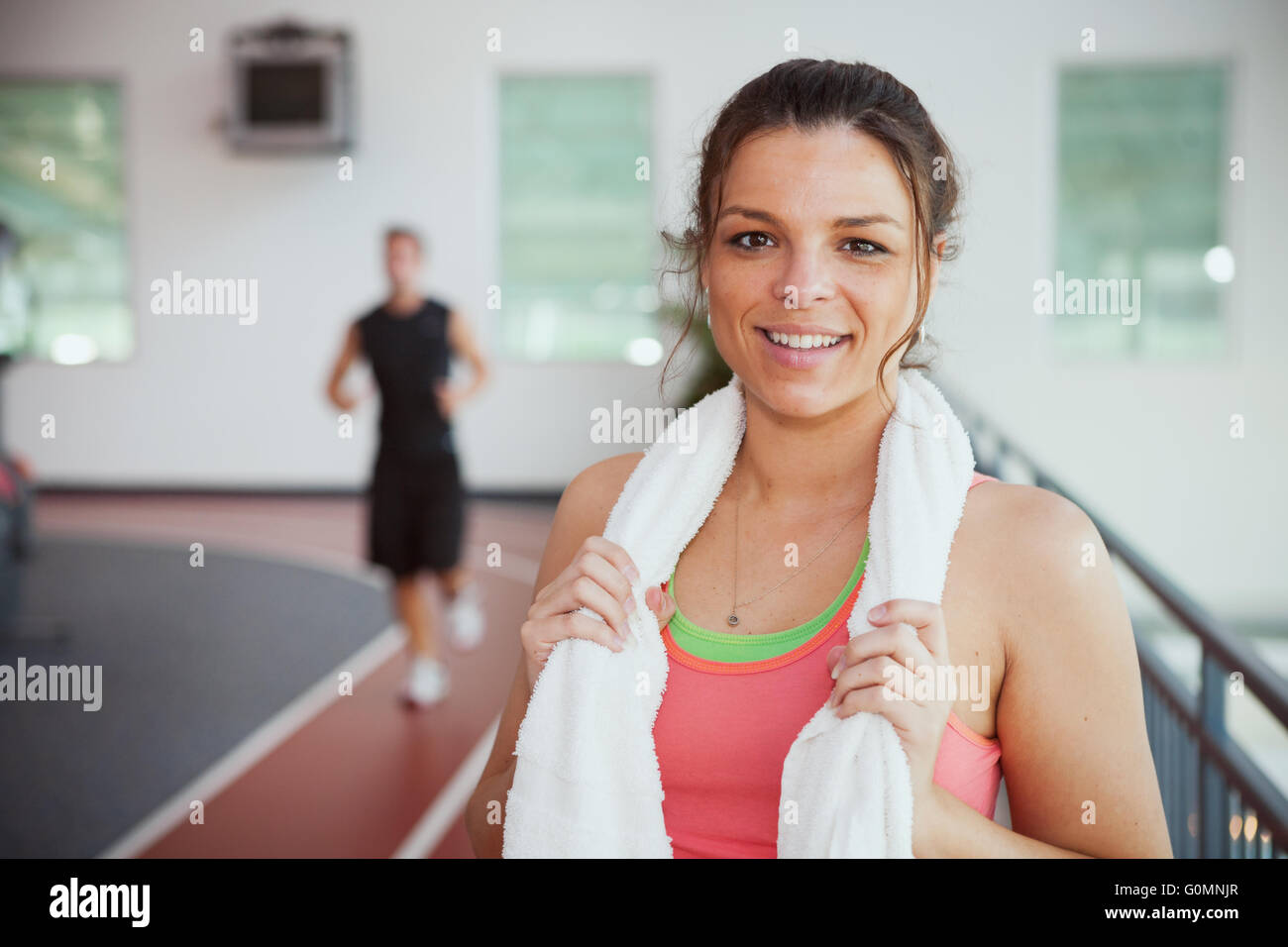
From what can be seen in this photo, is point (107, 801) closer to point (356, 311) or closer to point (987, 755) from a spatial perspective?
point (987, 755)

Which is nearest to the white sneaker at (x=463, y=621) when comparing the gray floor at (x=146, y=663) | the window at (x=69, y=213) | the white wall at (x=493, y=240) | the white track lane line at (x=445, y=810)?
the gray floor at (x=146, y=663)

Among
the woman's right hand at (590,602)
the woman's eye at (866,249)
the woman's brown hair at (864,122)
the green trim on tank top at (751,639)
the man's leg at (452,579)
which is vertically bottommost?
the man's leg at (452,579)

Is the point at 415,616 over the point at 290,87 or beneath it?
beneath

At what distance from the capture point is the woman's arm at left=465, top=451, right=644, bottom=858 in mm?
917

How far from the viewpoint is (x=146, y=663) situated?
139 inches

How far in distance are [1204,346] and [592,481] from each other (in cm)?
633

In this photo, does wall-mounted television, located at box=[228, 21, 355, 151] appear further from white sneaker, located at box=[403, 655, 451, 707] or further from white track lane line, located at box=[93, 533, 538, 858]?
white sneaker, located at box=[403, 655, 451, 707]

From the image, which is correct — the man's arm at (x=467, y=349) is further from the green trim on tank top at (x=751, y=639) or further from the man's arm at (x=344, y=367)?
the green trim on tank top at (x=751, y=639)

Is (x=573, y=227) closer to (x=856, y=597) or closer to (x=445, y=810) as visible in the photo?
(x=445, y=810)

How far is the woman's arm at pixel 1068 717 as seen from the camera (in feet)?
2.46

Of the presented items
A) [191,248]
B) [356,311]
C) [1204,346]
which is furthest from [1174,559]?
[191,248]

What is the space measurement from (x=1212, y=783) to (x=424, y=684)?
8.20 ft

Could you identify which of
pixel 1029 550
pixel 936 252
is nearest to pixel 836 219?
pixel 936 252

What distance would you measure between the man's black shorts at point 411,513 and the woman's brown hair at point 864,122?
101 inches
